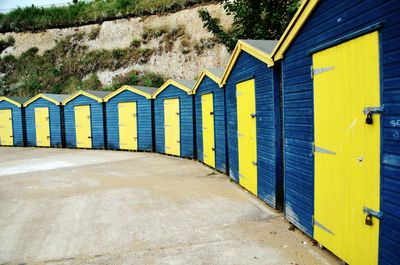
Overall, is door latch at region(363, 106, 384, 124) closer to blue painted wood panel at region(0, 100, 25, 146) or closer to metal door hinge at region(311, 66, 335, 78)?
metal door hinge at region(311, 66, 335, 78)

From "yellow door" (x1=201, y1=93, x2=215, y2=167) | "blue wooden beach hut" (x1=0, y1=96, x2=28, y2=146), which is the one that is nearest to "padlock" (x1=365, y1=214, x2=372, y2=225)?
"yellow door" (x1=201, y1=93, x2=215, y2=167)

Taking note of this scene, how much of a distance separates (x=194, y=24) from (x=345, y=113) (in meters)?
27.1

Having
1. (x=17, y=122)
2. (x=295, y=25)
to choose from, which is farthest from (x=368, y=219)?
(x=17, y=122)

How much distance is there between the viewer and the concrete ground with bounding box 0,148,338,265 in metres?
4.02

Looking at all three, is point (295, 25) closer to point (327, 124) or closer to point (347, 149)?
point (327, 124)

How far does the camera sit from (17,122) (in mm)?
17344

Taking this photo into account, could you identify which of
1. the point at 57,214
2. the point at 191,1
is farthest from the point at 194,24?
the point at 57,214

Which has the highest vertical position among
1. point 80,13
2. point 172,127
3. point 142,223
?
point 80,13

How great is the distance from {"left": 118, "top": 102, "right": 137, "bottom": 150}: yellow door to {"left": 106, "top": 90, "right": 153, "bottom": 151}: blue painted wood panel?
0.19 metres

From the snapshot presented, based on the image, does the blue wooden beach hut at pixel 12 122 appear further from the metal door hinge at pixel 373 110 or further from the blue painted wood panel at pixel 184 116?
the metal door hinge at pixel 373 110

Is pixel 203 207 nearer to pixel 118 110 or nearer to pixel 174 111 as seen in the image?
pixel 174 111

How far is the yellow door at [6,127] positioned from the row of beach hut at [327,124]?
45.6 feet

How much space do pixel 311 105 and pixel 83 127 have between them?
43.9 ft

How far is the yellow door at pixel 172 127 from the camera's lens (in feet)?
39.7
